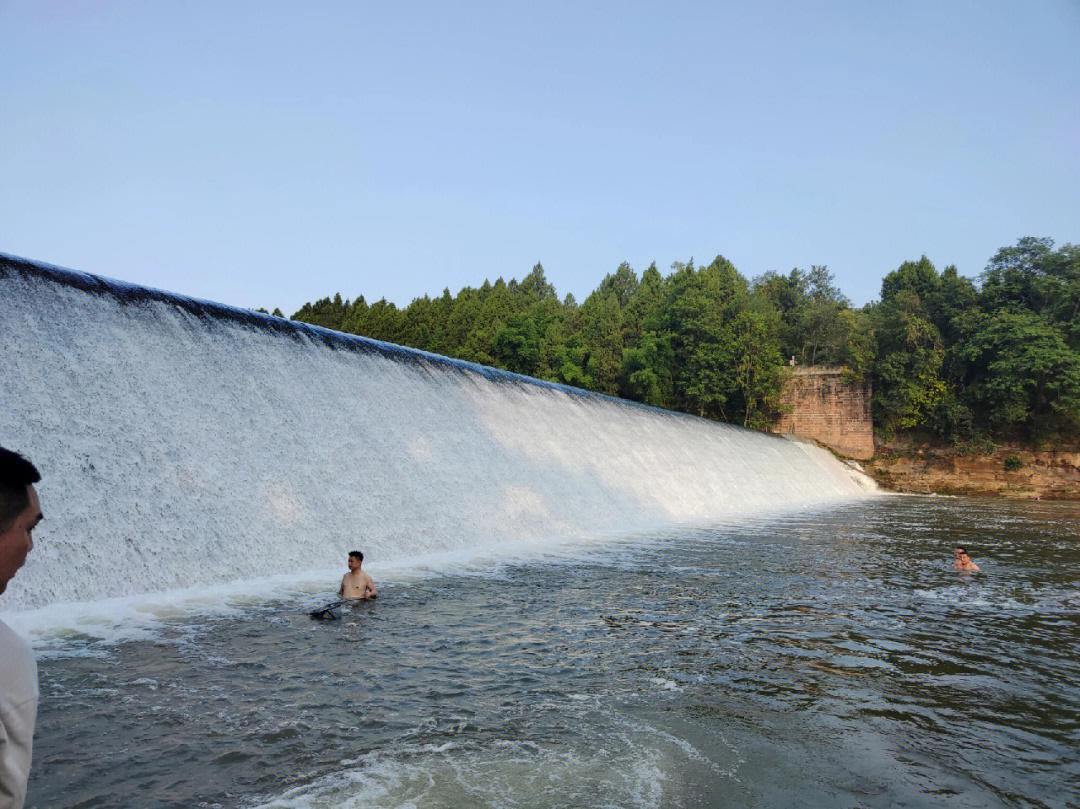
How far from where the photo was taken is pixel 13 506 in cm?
146

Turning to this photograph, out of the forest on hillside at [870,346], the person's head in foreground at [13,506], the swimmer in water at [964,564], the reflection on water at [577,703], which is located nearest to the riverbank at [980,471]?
the forest on hillside at [870,346]

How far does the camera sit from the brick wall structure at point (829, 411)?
36.8m

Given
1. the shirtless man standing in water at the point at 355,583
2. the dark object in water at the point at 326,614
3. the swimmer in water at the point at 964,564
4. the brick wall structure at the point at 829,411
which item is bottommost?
the swimmer in water at the point at 964,564

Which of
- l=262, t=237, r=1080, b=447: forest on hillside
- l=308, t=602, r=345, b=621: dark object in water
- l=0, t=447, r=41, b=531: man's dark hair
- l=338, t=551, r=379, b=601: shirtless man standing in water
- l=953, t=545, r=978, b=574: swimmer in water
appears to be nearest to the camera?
l=0, t=447, r=41, b=531: man's dark hair

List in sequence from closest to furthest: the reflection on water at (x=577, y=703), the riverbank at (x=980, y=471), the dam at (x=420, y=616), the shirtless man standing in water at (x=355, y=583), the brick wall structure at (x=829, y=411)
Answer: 1. the reflection on water at (x=577, y=703)
2. the dam at (x=420, y=616)
3. the shirtless man standing in water at (x=355, y=583)
4. the riverbank at (x=980, y=471)
5. the brick wall structure at (x=829, y=411)

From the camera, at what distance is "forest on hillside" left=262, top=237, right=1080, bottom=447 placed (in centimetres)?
3259

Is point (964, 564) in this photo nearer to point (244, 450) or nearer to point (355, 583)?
point (355, 583)

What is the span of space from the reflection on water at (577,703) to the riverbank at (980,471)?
26930 millimetres

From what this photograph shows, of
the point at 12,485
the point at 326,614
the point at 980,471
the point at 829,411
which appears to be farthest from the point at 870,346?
the point at 12,485

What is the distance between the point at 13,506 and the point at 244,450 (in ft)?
25.7

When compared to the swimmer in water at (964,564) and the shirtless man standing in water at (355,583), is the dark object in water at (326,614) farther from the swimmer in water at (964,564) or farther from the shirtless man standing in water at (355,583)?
the swimmer in water at (964,564)

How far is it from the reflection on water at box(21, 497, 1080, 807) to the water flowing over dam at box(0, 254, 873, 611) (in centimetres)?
131

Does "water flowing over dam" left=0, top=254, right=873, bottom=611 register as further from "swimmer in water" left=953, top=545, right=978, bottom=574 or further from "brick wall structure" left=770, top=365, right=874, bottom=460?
"brick wall structure" left=770, top=365, right=874, bottom=460

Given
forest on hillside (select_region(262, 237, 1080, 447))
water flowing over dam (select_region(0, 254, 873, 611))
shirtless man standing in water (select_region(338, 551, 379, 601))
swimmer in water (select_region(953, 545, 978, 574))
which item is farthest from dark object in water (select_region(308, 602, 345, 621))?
forest on hillside (select_region(262, 237, 1080, 447))
